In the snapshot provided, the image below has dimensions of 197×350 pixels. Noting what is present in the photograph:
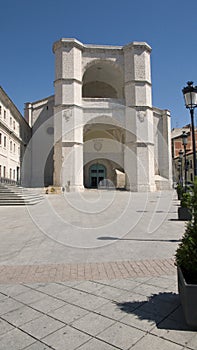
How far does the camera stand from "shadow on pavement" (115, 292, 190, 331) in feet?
8.71

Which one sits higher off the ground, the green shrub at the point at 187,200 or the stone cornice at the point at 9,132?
the stone cornice at the point at 9,132

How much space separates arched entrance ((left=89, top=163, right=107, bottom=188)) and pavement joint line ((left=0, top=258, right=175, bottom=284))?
38.3m

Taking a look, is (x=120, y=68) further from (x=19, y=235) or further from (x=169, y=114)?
(x=19, y=235)

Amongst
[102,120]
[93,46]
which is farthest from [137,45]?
[102,120]

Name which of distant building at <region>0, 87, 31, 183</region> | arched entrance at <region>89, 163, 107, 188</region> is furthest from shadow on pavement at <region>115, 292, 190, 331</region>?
arched entrance at <region>89, 163, 107, 188</region>

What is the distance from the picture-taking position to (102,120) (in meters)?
34.3

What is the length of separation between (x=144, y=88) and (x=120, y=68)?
469 centimetres

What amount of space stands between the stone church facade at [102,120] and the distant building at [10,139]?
3170mm

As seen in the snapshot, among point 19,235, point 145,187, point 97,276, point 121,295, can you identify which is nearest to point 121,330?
point 121,295

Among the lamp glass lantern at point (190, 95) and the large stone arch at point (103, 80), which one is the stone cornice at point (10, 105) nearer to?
the large stone arch at point (103, 80)

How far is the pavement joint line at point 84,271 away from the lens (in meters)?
4.09

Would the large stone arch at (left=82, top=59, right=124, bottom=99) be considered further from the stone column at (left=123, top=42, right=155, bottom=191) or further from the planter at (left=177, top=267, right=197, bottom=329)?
the planter at (left=177, top=267, right=197, bottom=329)

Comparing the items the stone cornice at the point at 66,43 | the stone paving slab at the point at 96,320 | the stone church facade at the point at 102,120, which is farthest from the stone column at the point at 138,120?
the stone paving slab at the point at 96,320

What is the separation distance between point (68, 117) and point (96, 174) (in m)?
14.8
